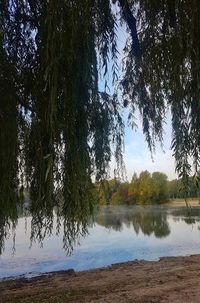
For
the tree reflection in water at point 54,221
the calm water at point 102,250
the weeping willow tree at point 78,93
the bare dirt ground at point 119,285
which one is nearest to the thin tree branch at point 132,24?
the weeping willow tree at point 78,93

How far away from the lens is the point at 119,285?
8.48m

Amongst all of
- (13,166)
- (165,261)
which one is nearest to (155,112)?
(13,166)

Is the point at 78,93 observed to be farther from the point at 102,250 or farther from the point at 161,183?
the point at 102,250

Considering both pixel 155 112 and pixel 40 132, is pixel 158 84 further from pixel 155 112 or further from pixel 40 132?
pixel 40 132

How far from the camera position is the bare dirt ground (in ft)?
22.8

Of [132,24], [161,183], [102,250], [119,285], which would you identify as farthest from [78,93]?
[102,250]

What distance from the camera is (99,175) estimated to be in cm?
270

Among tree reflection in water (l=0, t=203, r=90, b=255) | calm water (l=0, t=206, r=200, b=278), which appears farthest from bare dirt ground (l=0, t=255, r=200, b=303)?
tree reflection in water (l=0, t=203, r=90, b=255)

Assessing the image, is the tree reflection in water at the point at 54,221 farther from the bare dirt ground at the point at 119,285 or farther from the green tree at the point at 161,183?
the bare dirt ground at the point at 119,285

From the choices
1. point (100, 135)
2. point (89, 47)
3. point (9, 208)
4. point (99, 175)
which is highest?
point (89, 47)

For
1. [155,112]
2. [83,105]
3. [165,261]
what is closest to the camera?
[83,105]

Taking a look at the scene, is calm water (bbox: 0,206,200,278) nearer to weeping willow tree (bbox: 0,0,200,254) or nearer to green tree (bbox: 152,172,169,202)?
green tree (bbox: 152,172,169,202)

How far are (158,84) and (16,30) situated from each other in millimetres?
1098

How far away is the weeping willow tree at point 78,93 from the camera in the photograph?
2.15 metres
